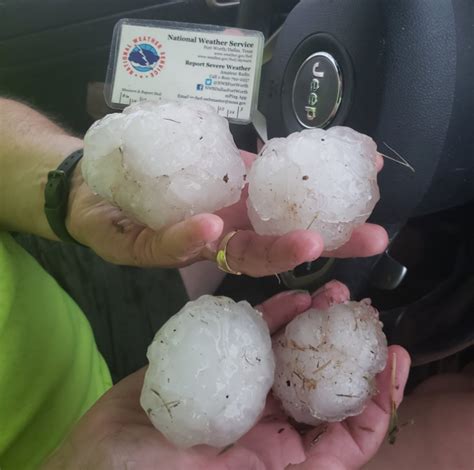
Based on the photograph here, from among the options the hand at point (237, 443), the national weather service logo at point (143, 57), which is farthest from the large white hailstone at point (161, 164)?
the national weather service logo at point (143, 57)

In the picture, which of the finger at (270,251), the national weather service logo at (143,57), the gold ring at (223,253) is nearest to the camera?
the finger at (270,251)

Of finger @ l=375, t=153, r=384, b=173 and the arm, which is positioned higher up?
finger @ l=375, t=153, r=384, b=173

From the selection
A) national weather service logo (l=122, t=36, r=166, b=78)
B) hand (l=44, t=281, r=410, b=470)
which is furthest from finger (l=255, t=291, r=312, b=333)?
national weather service logo (l=122, t=36, r=166, b=78)

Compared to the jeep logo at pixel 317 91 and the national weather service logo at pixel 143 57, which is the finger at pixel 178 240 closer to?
the jeep logo at pixel 317 91

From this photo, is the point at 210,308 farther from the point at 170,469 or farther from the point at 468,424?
the point at 468,424

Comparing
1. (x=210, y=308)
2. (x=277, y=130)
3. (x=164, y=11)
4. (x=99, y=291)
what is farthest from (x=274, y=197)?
(x=164, y=11)

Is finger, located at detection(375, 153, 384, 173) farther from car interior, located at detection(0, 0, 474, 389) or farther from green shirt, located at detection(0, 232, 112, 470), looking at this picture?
green shirt, located at detection(0, 232, 112, 470)
